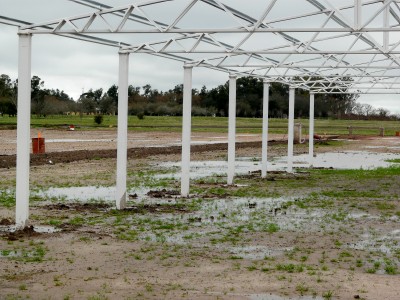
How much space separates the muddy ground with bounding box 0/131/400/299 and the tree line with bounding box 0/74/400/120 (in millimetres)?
67621

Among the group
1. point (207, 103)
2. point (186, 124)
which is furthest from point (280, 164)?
point (207, 103)

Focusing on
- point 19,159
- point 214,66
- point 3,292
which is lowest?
point 3,292

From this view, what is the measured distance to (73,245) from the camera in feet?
41.2

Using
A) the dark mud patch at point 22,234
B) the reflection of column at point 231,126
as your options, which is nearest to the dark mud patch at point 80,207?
the dark mud patch at point 22,234

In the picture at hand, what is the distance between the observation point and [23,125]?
1389 centimetres

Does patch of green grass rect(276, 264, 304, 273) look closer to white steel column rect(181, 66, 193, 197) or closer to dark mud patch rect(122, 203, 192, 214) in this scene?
dark mud patch rect(122, 203, 192, 214)

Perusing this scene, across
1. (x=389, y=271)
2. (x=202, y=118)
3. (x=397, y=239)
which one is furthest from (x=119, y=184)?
(x=202, y=118)

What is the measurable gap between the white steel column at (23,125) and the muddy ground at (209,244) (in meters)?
0.58

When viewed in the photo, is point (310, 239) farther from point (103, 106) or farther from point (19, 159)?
point (103, 106)

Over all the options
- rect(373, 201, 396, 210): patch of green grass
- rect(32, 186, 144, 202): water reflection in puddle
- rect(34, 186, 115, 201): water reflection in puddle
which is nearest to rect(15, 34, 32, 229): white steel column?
rect(32, 186, 144, 202): water reflection in puddle

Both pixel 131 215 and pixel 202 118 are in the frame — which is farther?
pixel 202 118

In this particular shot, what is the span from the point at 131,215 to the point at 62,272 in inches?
228

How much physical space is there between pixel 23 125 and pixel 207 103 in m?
102

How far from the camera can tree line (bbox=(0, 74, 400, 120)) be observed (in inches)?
3815
